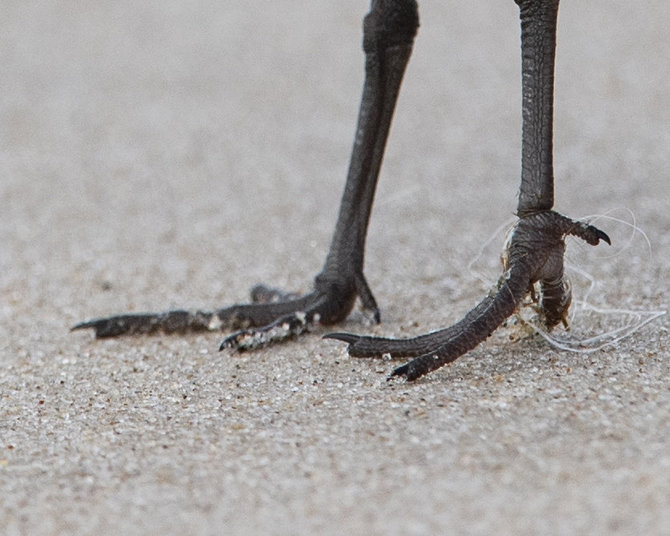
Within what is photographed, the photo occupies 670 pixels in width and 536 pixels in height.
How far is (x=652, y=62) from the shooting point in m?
6.59

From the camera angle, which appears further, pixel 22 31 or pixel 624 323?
pixel 22 31

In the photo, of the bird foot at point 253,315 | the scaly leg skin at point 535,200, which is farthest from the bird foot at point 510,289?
the bird foot at point 253,315

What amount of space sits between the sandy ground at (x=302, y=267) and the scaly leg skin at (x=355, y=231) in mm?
72

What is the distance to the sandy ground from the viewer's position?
193cm

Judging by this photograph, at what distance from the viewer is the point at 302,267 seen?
4.18 meters

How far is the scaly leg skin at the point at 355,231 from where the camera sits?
127 inches

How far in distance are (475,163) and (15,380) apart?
121 inches

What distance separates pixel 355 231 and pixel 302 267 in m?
0.88

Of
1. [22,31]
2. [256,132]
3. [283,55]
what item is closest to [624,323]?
[256,132]

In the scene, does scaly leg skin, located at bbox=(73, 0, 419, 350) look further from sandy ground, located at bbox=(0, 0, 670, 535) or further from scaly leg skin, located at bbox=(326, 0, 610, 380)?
scaly leg skin, located at bbox=(326, 0, 610, 380)

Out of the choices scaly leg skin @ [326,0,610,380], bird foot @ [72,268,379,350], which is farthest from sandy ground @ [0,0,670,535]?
scaly leg skin @ [326,0,610,380]

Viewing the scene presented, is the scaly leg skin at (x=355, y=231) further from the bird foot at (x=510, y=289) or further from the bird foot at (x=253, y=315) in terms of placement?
the bird foot at (x=510, y=289)

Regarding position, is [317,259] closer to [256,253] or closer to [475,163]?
[256,253]

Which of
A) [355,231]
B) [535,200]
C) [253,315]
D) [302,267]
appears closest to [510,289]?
[535,200]
